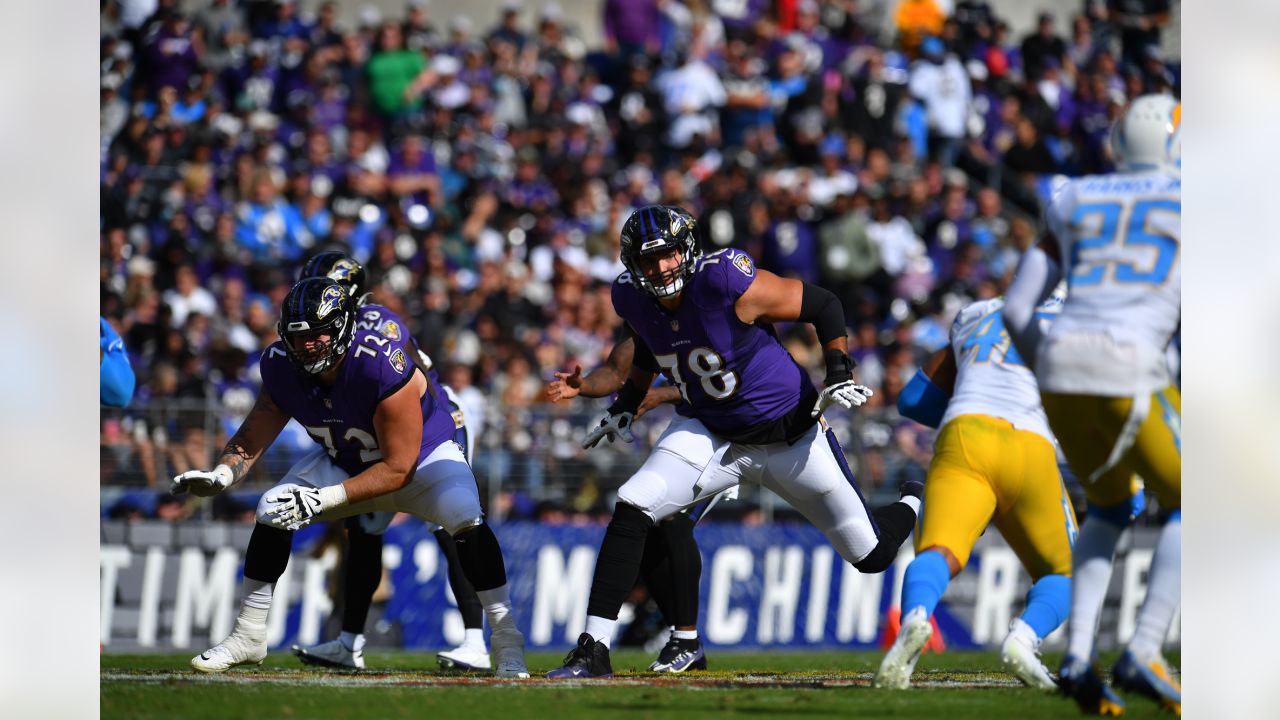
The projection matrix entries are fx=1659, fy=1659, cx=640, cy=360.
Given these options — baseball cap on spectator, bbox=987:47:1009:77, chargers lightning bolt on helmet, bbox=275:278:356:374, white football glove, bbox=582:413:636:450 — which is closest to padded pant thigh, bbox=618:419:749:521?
white football glove, bbox=582:413:636:450

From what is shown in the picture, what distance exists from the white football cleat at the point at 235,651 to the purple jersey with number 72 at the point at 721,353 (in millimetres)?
1740

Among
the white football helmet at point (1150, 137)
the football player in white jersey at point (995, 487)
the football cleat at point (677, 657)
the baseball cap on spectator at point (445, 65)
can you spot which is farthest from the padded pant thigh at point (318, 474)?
the baseball cap on spectator at point (445, 65)

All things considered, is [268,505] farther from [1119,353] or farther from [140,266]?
[140,266]

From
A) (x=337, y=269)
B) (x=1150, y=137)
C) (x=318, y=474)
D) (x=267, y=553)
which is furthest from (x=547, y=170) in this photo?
(x=1150, y=137)

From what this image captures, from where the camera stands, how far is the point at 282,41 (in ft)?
44.5

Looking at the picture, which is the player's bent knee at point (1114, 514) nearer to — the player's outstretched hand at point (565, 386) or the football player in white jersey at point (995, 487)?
the football player in white jersey at point (995, 487)

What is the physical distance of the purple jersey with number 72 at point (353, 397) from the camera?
5.92 metres

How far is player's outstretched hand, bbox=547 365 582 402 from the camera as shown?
633 centimetres

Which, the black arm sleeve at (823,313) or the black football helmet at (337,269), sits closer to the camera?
the black arm sleeve at (823,313)

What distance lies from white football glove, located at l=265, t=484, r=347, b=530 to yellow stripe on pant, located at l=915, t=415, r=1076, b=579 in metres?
2.02

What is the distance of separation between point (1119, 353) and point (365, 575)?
11.4ft

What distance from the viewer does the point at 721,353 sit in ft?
19.3

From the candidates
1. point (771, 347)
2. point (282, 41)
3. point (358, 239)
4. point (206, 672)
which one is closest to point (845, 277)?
point (358, 239)
